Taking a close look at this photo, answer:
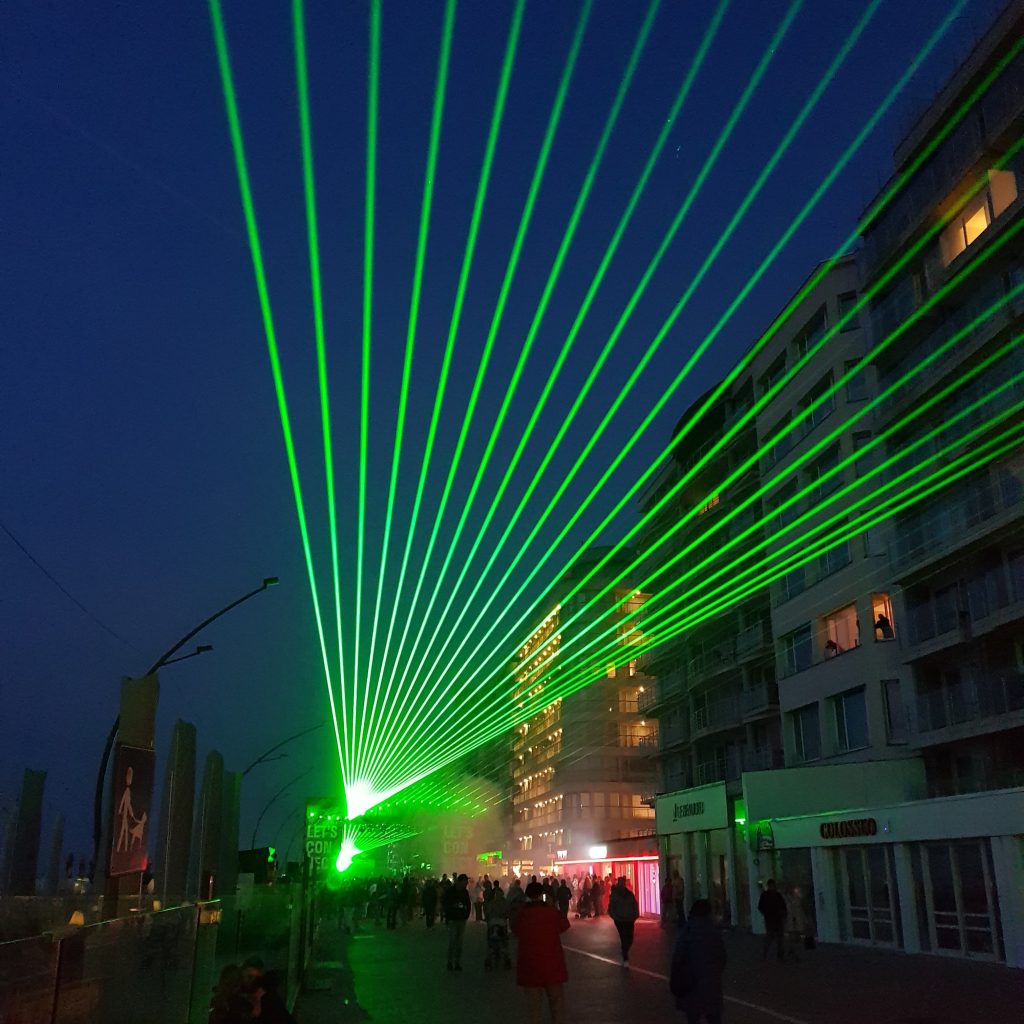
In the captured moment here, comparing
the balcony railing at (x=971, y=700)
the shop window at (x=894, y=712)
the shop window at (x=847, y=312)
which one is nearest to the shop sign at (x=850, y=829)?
the balcony railing at (x=971, y=700)

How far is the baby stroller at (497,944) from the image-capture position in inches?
753

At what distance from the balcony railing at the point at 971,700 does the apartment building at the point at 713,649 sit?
8.10m

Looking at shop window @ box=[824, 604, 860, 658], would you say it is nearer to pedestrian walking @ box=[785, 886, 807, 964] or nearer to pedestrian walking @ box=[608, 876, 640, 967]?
pedestrian walking @ box=[785, 886, 807, 964]

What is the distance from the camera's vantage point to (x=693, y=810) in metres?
38.2

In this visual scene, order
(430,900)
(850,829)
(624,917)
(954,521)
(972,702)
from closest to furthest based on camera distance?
(624,917)
(850,829)
(972,702)
(954,521)
(430,900)

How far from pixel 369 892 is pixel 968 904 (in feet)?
102

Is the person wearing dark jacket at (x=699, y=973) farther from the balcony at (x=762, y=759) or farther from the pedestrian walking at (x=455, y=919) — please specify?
the balcony at (x=762, y=759)

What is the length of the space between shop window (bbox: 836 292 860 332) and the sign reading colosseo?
1552 cm

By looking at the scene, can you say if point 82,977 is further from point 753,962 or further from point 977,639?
point 977,639

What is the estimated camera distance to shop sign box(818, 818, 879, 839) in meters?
23.9

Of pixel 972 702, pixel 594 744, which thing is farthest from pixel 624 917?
pixel 594 744

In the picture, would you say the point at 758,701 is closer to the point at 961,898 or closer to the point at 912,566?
the point at 912,566

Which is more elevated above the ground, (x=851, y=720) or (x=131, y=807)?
(x=851, y=720)

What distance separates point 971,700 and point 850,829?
562 cm
